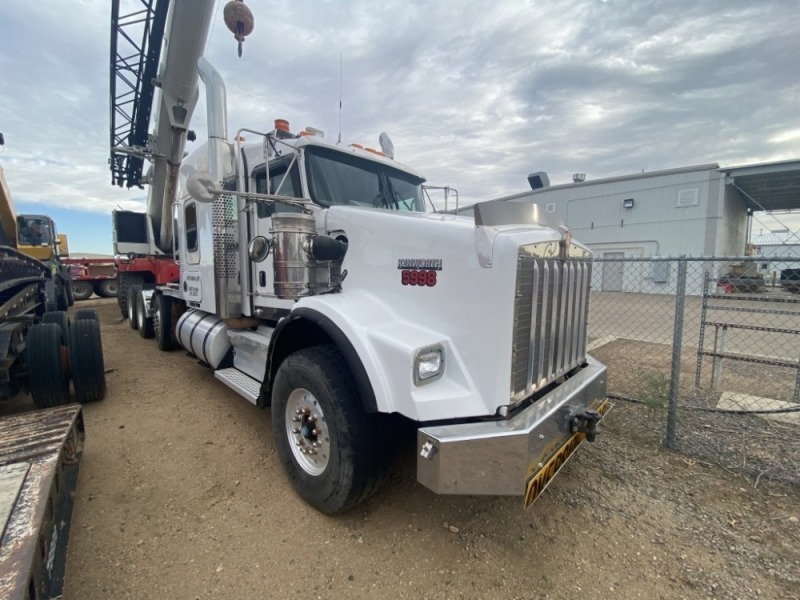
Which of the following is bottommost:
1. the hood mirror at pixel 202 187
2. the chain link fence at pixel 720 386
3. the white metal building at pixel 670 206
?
the chain link fence at pixel 720 386

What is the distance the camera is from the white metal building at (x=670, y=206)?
57.9 ft

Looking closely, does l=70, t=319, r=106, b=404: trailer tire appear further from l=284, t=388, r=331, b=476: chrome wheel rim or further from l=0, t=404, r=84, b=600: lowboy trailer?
l=284, t=388, r=331, b=476: chrome wheel rim

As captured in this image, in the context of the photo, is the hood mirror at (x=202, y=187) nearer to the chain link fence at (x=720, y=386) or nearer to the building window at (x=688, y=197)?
the chain link fence at (x=720, y=386)

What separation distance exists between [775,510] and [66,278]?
17423 millimetres

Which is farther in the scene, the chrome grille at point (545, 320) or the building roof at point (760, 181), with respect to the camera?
the building roof at point (760, 181)

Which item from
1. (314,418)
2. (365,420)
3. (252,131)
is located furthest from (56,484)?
(252,131)

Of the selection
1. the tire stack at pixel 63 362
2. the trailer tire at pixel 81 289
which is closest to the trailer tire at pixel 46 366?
the tire stack at pixel 63 362

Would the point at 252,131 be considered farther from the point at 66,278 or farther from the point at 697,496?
the point at 66,278

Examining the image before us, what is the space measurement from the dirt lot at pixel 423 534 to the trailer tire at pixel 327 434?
0.25 meters

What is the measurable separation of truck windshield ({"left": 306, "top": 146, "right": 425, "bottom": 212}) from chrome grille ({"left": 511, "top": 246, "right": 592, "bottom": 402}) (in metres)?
1.91

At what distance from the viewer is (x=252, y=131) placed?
3340 mm

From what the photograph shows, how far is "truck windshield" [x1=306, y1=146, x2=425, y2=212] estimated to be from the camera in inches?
138

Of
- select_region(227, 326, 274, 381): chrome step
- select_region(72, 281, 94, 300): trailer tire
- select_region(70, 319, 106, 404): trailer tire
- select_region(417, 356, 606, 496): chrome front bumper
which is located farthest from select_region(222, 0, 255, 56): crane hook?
select_region(72, 281, 94, 300): trailer tire

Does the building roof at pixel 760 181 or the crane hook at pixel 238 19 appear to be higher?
the building roof at pixel 760 181
